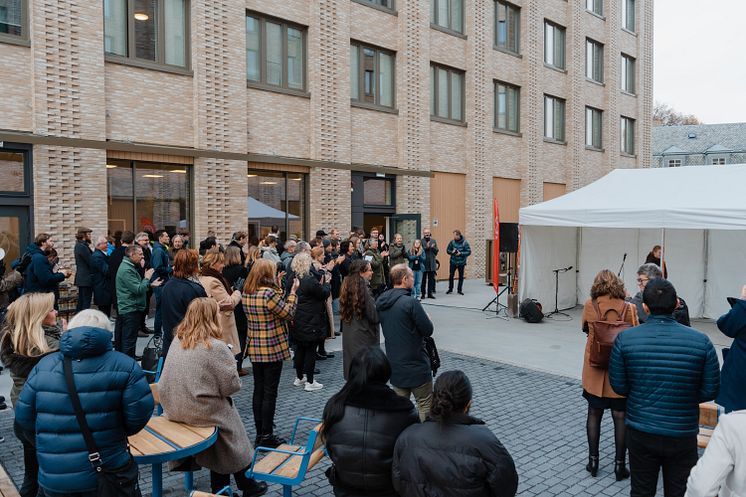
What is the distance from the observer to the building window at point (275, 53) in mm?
16453

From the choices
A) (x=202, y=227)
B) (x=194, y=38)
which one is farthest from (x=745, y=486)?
(x=194, y=38)

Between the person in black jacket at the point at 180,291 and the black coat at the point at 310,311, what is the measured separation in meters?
1.33

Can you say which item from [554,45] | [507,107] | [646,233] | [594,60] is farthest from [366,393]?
[594,60]

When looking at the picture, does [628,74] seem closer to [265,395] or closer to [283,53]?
[283,53]

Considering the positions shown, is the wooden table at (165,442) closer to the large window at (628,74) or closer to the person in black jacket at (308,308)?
the person in black jacket at (308,308)

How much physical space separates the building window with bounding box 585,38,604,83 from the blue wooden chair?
28071 millimetres

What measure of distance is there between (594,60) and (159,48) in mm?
22109

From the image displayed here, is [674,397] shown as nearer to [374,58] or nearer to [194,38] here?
[194,38]

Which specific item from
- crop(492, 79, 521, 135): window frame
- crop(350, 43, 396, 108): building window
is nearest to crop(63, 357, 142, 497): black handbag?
crop(350, 43, 396, 108): building window

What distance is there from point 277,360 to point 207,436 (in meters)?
1.95

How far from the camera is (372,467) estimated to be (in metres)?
3.49

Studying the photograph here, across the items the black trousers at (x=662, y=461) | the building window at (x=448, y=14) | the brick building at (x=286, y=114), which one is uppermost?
the building window at (x=448, y=14)

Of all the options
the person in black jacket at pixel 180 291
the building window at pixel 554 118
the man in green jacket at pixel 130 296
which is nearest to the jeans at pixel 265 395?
the person in black jacket at pixel 180 291

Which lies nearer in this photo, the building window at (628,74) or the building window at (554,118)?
the building window at (554,118)
